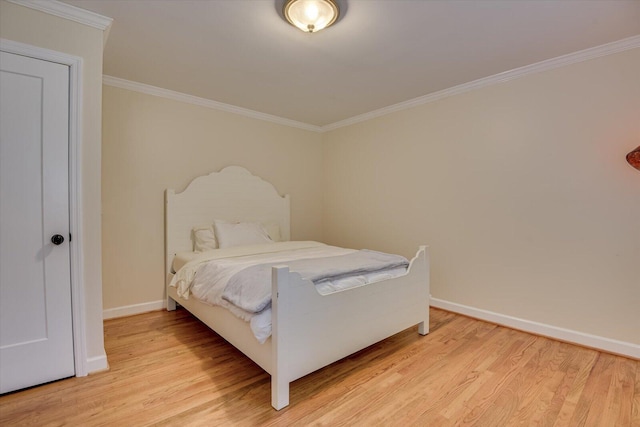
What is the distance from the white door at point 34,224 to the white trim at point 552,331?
3254 mm

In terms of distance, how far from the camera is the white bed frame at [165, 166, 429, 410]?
1.68m

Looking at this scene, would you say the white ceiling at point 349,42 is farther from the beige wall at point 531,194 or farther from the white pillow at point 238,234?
the white pillow at point 238,234

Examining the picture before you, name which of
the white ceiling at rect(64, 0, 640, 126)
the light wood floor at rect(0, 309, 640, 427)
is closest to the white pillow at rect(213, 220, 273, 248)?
the light wood floor at rect(0, 309, 640, 427)

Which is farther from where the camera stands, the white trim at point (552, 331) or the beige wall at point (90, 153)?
the white trim at point (552, 331)

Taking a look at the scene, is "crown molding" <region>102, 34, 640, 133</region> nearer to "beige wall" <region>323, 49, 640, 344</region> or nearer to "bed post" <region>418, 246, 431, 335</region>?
"beige wall" <region>323, 49, 640, 344</region>

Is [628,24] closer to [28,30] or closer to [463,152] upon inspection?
[463,152]

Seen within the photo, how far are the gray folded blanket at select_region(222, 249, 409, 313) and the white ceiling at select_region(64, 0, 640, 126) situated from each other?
164 cm

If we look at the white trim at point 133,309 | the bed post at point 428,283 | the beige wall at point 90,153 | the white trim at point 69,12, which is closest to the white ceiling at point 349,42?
the white trim at point 69,12

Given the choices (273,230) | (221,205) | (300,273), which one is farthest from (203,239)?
(300,273)

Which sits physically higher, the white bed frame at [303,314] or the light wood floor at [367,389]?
the white bed frame at [303,314]

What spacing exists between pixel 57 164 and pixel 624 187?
152 inches

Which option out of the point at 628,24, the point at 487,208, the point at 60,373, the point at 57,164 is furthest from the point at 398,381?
the point at 628,24

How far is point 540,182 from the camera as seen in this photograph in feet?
8.61

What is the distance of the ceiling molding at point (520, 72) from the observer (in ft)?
7.39
